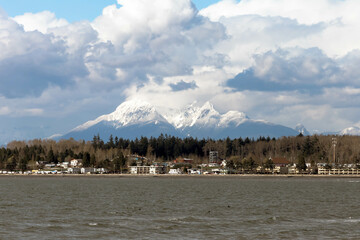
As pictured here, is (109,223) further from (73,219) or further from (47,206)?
(47,206)

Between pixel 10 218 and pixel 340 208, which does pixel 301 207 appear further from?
pixel 10 218

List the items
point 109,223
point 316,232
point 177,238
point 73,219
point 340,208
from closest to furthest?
1. point 177,238
2. point 316,232
3. point 109,223
4. point 73,219
5. point 340,208

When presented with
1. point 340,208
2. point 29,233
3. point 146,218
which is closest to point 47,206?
point 146,218

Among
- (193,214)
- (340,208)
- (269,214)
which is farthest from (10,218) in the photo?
(340,208)

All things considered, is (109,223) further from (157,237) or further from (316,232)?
(316,232)

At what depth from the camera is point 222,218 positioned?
62.8 meters

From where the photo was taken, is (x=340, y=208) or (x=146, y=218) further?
(x=340, y=208)

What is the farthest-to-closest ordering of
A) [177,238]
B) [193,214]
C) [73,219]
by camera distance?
[193,214] → [73,219] → [177,238]

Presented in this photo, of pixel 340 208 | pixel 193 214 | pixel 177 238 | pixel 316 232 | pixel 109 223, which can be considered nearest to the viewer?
pixel 177 238

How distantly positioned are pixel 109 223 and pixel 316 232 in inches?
845

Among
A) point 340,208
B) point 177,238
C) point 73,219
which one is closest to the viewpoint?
point 177,238

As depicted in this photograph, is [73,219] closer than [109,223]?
No

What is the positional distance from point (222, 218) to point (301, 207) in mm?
19995

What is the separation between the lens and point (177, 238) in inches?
1891
